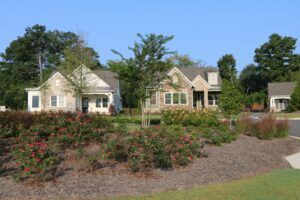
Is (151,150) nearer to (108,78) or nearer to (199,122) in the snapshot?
(199,122)

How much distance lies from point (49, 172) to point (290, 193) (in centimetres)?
488

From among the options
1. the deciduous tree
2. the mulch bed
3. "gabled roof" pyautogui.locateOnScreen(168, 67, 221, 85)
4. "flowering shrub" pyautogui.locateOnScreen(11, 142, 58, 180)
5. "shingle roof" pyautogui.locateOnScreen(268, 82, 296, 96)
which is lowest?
the mulch bed

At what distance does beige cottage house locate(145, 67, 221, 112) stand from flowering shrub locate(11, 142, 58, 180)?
3179 cm

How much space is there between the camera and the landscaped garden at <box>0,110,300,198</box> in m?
7.15

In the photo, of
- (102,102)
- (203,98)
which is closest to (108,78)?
(102,102)

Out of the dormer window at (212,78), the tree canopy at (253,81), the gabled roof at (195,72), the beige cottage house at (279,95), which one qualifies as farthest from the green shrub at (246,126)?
the tree canopy at (253,81)

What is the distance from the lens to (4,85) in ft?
219

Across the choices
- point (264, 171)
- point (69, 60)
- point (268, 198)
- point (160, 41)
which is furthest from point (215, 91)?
point (268, 198)

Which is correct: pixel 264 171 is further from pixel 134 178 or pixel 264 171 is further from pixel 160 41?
pixel 160 41

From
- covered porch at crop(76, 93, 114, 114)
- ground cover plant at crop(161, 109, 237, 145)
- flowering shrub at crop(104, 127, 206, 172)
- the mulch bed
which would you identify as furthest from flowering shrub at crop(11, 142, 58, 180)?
covered porch at crop(76, 93, 114, 114)

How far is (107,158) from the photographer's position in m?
8.72

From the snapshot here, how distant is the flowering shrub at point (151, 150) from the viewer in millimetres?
8227

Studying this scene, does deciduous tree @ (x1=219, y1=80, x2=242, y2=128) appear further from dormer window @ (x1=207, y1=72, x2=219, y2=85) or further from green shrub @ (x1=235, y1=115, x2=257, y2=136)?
dormer window @ (x1=207, y1=72, x2=219, y2=85)

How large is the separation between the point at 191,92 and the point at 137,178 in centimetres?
3486
